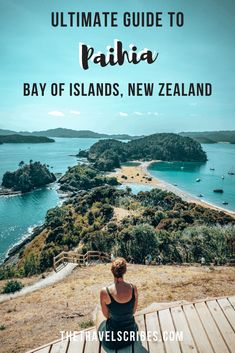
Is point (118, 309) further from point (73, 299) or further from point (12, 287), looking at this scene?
point (12, 287)

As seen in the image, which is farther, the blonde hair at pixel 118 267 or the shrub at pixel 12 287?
the shrub at pixel 12 287

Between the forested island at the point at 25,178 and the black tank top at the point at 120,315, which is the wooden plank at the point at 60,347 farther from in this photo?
the forested island at the point at 25,178

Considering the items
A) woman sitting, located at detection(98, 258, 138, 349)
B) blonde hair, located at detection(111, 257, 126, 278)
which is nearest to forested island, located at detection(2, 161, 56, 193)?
woman sitting, located at detection(98, 258, 138, 349)

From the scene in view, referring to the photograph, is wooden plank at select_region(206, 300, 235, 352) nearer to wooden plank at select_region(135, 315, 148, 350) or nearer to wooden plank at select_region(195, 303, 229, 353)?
wooden plank at select_region(195, 303, 229, 353)

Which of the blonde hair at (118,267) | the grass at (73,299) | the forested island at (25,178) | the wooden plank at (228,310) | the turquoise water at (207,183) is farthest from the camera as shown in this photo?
the forested island at (25,178)

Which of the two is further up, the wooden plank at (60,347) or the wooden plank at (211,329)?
the wooden plank at (211,329)

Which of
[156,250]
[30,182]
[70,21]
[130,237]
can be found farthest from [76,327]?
[30,182]

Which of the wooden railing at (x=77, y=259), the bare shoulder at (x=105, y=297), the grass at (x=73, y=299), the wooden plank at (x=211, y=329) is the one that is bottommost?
the wooden railing at (x=77, y=259)

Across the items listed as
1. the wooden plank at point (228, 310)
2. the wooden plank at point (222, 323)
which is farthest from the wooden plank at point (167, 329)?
the wooden plank at point (228, 310)
